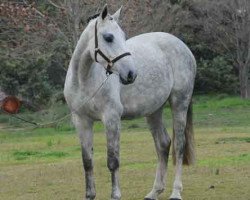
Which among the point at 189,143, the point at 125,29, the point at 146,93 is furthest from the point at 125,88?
the point at 125,29

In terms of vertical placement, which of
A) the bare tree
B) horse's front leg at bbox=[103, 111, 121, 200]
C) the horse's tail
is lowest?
the bare tree

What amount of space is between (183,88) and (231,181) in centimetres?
164

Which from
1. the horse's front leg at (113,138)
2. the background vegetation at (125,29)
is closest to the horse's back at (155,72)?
the horse's front leg at (113,138)

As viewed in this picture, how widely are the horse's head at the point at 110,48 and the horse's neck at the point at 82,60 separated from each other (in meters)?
0.18

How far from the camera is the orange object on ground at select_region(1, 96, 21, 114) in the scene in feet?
20.5

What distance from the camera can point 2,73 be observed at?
91.5 ft

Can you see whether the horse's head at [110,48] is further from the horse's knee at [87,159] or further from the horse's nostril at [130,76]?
the horse's knee at [87,159]

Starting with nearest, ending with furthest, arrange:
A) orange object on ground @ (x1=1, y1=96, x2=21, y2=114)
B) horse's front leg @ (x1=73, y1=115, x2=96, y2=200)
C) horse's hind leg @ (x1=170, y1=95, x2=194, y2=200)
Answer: orange object on ground @ (x1=1, y1=96, x2=21, y2=114)
horse's front leg @ (x1=73, y1=115, x2=96, y2=200)
horse's hind leg @ (x1=170, y1=95, x2=194, y2=200)

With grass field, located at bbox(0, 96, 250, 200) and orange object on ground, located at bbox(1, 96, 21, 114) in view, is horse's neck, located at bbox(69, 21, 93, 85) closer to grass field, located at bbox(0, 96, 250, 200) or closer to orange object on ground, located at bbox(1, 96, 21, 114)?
orange object on ground, located at bbox(1, 96, 21, 114)

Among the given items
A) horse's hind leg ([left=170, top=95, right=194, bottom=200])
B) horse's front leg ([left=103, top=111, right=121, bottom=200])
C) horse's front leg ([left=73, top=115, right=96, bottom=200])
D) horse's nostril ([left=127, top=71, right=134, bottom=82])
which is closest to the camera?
horse's nostril ([left=127, top=71, right=134, bottom=82])

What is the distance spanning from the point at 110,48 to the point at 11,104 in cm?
122

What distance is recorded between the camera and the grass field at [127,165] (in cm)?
871

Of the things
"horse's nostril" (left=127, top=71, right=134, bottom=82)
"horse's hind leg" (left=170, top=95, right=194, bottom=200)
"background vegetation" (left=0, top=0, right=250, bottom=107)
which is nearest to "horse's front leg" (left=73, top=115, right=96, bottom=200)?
"horse's nostril" (left=127, top=71, right=134, bottom=82)

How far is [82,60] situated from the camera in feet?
23.7
